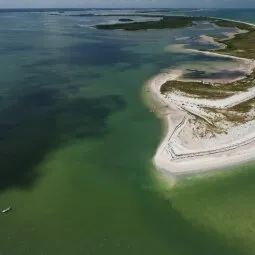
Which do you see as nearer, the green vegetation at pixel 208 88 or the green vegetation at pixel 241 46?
the green vegetation at pixel 208 88

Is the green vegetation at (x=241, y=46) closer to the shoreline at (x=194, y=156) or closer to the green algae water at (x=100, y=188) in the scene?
the green algae water at (x=100, y=188)

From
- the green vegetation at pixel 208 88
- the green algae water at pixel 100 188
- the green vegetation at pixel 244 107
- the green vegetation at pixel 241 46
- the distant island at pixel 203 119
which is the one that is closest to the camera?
the green algae water at pixel 100 188

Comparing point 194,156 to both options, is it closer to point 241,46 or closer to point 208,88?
point 208,88

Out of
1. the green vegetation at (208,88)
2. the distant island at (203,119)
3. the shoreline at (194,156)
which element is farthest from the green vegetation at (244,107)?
the shoreline at (194,156)

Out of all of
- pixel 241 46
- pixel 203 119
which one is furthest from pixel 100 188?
pixel 241 46

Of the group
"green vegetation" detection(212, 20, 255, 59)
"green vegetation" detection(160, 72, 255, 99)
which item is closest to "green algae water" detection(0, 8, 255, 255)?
"green vegetation" detection(160, 72, 255, 99)

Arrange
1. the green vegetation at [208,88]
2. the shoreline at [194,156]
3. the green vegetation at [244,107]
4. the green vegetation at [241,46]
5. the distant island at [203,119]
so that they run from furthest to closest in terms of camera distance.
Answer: the green vegetation at [241,46] < the green vegetation at [208,88] < the green vegetation at [244,107] < the distant island at [203,119] < the shoreline at [194,156]

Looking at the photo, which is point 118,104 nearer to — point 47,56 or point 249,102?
point 249,102

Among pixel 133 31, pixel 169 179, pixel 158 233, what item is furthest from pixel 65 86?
pixel 133 31
